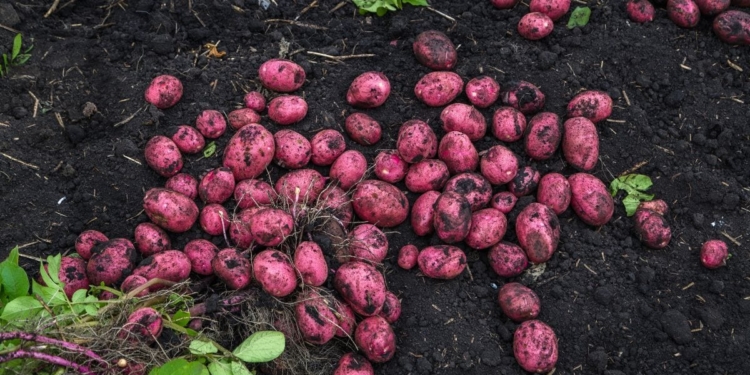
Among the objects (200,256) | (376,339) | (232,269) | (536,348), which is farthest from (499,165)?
(200,256)

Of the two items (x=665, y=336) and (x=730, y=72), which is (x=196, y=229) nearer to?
(x=665, y=336)

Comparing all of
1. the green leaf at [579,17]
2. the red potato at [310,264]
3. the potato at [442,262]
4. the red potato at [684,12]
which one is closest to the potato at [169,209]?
the red potato at [310,264]

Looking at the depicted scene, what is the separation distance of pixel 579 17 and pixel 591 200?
1283 millimetres

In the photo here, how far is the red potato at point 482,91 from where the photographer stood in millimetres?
3721

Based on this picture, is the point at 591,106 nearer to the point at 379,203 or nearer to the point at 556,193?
the point at 556,193

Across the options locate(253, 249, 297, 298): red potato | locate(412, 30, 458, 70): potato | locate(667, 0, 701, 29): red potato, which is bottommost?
locate(253, 249, 297, 298): red potato

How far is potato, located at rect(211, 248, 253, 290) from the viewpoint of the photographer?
10.2 feet

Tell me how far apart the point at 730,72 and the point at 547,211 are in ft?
5.22

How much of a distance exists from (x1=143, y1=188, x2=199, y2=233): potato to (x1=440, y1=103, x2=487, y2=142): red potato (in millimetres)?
1418

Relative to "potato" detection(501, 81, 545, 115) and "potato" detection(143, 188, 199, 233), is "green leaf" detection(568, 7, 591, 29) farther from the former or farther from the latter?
"potato" detection(143, 188, 199, 233)

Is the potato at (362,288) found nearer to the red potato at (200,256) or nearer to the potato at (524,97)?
the red potato at (200,256)

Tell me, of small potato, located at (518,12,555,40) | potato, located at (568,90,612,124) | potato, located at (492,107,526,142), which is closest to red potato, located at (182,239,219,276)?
potato, located at (492,107,526,142)

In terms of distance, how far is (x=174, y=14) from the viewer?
4109mm

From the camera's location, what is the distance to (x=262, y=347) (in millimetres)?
2848
